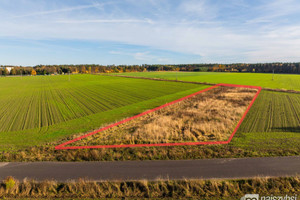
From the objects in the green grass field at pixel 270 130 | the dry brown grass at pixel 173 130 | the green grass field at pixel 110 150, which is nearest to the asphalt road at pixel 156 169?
the green grass field at pixel 110 150

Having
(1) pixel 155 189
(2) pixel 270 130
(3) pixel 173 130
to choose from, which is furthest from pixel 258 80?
(1) pixel 155 189

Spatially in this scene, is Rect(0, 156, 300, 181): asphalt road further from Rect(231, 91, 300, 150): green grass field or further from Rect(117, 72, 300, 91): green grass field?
Rect(117, 72, 300, 91): green grass field

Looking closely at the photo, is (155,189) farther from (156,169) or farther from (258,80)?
(258,80)

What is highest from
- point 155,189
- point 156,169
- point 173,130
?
point 173,130

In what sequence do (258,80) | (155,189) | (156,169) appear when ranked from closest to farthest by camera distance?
(155,189) → (156,169) → (258,80)

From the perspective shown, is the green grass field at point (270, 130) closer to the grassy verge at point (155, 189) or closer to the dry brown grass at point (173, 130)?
the dry brown grass at point (173, 130)

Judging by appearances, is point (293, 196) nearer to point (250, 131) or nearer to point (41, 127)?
point (250, 131)

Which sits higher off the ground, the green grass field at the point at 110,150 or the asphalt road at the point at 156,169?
the green grass field at the point at 110,150
